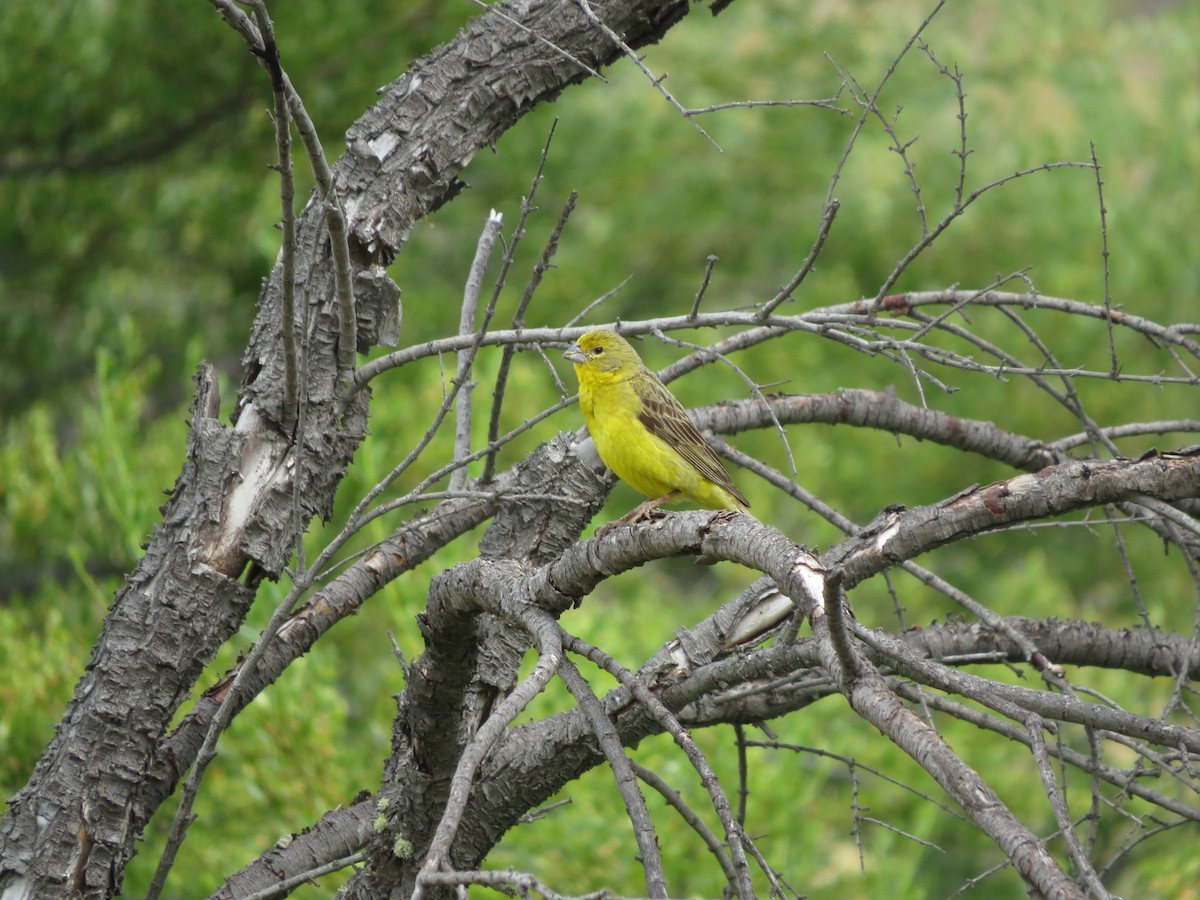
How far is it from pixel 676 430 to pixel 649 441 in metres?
0.14

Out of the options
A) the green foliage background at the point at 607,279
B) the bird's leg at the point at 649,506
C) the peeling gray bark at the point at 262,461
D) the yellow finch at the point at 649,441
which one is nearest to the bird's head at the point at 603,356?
the yellow finch at the point at 649,441

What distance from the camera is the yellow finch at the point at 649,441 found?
4684mm

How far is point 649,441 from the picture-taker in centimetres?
480

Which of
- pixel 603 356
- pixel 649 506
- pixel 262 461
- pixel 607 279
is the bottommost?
pixel 262 461

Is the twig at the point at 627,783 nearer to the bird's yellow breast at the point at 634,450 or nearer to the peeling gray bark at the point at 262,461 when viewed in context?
the peeling gray bark at the point at 262,461

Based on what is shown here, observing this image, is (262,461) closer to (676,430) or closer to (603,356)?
(676,430)

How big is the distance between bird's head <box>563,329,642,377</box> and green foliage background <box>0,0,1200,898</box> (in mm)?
1177

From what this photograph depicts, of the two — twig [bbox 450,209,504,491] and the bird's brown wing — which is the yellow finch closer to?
the bird's brown wing

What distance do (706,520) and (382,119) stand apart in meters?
1.97

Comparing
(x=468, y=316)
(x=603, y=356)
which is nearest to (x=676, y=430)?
(x=603, y=356)

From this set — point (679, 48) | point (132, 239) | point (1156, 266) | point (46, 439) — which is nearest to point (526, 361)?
point (132, 239)

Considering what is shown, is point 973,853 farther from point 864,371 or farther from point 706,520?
point 706,520

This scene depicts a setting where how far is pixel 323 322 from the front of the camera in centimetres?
386

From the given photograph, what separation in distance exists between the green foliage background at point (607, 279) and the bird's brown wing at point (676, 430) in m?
1.09
